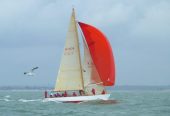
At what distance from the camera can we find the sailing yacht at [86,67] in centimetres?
6788

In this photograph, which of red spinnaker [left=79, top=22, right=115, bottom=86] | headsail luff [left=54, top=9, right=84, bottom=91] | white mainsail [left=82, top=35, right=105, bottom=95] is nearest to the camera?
red spinnaker [left=79, top=22, right=115, bottom=86]

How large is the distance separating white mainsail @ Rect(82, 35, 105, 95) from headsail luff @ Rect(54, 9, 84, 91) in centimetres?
58

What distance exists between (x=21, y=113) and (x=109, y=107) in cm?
1049

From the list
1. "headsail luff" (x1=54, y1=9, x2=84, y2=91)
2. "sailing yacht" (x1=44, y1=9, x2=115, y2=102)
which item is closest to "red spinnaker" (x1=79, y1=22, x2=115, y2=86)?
Result: "sailing yacht" (x1=44, y1=9, x2=115, y2=102)

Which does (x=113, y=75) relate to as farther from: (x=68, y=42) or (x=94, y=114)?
(x=94, y=114)

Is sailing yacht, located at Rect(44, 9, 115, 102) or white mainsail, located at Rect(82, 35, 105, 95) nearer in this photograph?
sailing yacht, located at Rect(44, 9, 115, 102)

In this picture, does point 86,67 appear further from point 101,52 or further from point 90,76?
point 101,52

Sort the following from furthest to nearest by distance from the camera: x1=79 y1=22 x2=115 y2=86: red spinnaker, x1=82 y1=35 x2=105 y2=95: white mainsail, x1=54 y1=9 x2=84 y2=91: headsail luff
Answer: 1. x1=82 y1=35 x2=105 y2=95: white mainsail
2. x1=54 y1=9 x2=84 y2=91: headsail luff
3. x1=79 y1=22 x2=115 y2=86: red spinnaker


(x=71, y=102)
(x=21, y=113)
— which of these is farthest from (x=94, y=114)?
(x=71, y=102)

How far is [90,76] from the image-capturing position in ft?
228

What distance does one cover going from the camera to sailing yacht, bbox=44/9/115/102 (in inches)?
2672

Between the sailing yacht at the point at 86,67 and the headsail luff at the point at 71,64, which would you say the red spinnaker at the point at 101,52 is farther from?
the headsail luff at the point at 71,64

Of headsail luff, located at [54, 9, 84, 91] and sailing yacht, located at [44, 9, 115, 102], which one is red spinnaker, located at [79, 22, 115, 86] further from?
headsail luff, located at [54, 9, 84, 91]

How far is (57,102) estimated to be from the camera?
70000 mm
